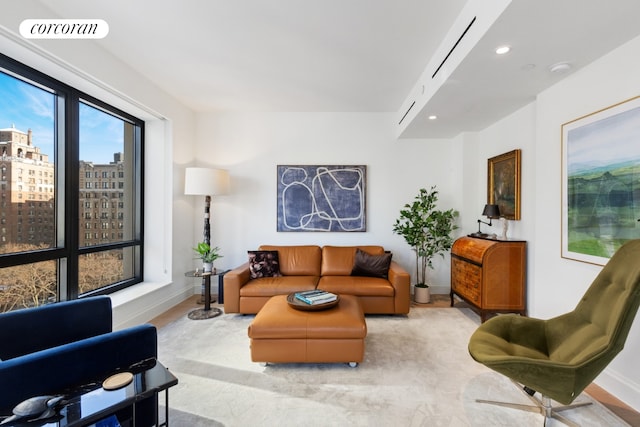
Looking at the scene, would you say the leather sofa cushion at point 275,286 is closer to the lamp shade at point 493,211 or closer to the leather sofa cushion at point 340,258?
the leather sofa cushion at point 340,258

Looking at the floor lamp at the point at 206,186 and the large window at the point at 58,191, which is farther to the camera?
the floor lamp at the point at 206,186

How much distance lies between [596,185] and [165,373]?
320 centimetres

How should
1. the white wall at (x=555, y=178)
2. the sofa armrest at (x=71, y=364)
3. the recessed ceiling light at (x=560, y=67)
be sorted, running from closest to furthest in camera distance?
1. the sofa armrest at (x=71, y=364)
2. the white wall at (x=555, y=178)
3. the recessed ceiling light at (x=560, y=67)

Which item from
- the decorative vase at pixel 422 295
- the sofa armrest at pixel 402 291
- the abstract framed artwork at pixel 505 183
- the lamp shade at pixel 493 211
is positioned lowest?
the decorative vase at pixel 422 295

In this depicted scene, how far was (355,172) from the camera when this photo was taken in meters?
4.16

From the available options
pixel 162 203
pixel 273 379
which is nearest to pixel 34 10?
pixel 162 203

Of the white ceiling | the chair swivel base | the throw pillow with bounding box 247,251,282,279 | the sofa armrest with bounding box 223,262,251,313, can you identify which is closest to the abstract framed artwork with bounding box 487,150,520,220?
the white ceiling

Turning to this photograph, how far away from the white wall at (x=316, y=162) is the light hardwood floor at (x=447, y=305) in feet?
1.52

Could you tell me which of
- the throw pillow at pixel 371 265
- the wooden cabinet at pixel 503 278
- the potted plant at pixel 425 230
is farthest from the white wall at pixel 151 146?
the wooden cabinet at pixel 503 278

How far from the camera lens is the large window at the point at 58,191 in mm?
2156

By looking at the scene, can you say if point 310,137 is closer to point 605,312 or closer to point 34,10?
point 34,10

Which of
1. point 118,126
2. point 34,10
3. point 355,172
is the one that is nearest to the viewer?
point 34,10

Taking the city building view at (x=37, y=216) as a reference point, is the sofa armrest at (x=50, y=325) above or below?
below

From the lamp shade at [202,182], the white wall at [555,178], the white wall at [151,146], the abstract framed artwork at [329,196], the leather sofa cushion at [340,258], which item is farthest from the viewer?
the abstract framed artwork at [329,196]
